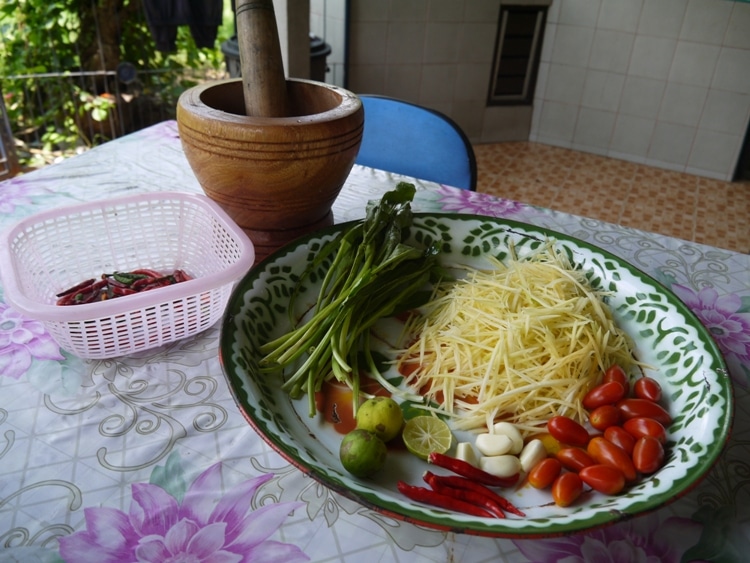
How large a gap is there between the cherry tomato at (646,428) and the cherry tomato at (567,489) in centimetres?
11

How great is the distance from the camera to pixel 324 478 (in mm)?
570

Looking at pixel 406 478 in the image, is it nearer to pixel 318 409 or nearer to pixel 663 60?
pixel 318 409

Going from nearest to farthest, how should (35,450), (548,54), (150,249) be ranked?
(35,450) < (150,249) < (548,54)

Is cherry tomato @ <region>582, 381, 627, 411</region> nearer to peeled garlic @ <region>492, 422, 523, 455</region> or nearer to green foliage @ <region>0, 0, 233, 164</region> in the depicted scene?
peeled garlic @ <region>492, 422, 523, 455</region>

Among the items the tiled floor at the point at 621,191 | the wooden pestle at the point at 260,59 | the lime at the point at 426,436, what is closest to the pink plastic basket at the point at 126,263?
the wooden pestle at the point at 260,59

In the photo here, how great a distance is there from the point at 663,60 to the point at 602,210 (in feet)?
3.96

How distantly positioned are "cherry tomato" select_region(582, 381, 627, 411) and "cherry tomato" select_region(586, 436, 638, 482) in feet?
0.24

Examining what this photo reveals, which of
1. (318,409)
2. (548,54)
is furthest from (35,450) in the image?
(548,54)

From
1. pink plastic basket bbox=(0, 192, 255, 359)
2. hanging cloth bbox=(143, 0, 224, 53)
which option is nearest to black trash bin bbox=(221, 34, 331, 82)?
hanging cloth bbox=(143, 0, 224, 53)

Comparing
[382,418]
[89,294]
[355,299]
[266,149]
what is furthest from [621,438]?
[89,294]

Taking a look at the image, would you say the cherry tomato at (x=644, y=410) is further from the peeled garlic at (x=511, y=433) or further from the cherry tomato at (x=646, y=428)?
the peeled garlic at (x=511, y=433)

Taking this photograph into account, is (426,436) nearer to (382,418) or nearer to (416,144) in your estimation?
(382,418)

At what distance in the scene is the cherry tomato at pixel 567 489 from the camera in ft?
2.00

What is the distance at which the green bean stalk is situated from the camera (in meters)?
0.78
